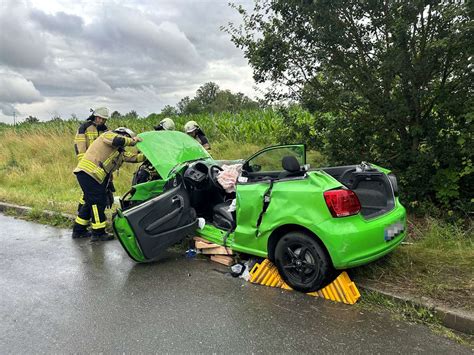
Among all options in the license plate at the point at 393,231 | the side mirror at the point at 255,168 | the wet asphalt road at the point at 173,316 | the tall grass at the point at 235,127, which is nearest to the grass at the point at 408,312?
the wet asphalt road at the point at 173,316

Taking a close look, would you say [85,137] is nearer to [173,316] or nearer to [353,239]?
[173,316]

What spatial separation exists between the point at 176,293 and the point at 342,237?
1.75 metres

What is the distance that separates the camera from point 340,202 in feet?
11.3

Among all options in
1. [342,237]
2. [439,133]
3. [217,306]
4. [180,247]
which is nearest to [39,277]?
[180,247]

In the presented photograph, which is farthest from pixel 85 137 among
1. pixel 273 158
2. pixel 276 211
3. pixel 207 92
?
pixel 207 92

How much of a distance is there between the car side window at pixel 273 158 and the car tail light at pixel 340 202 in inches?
34.2

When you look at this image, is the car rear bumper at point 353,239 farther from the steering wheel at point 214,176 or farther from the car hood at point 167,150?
the car hood at point 167,150

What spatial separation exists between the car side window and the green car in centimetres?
1

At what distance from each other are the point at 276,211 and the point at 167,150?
202 cm

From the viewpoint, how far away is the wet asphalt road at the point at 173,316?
2.99m

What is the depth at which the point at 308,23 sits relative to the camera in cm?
589

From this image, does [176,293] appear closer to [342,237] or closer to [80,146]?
[342,237]

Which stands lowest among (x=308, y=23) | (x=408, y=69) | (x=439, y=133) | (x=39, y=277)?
(x=39, y=277)

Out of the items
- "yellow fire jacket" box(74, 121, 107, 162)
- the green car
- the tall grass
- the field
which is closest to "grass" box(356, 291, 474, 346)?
the field
